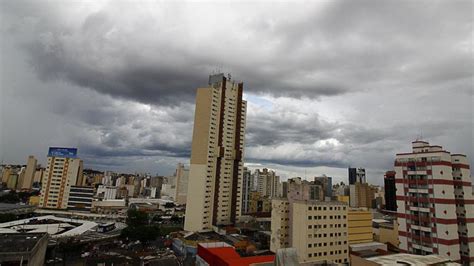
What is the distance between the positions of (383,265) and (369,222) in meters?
34.4

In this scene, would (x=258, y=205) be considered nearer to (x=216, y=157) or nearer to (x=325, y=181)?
(x=216, y=157)

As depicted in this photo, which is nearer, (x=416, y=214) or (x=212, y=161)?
(x=416, y=214)

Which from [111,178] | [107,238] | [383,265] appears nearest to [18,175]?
[111,178]

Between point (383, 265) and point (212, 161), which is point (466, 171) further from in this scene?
point (212, 161)

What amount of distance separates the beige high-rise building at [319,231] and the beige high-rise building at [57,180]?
3089 inches

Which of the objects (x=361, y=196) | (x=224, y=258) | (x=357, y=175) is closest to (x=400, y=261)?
(x=224, y=258)

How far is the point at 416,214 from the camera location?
37.2m

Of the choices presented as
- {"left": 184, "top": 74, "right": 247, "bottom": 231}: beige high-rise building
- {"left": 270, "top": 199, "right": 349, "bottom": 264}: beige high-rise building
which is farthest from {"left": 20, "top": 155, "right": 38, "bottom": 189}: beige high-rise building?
{"left": 270, "top": 199, "right": 349, "bottom": 264}: beige high-rise building

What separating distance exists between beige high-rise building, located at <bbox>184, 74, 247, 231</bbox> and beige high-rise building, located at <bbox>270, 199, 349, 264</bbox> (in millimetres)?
24691

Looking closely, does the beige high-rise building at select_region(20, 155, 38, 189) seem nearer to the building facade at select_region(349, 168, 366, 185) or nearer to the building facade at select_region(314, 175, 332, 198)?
the building facade at select_region(314, 175, 332, 198)

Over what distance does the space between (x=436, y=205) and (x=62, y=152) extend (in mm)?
102148

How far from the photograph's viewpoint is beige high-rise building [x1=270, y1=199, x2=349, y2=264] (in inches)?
1598

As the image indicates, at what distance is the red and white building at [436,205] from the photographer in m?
34.3

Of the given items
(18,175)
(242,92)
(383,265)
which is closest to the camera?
(383,265)
